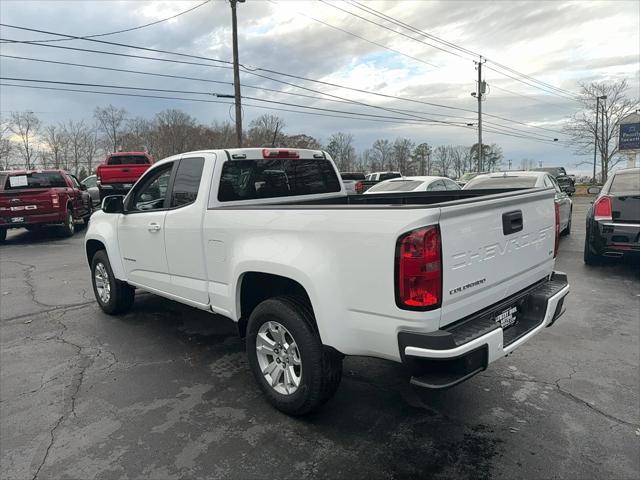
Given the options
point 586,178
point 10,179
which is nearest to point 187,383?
point 10,179

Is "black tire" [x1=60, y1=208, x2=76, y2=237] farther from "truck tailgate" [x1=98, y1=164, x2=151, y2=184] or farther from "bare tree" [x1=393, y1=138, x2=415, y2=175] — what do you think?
"bare tree" [x1=393, y1=138, x2=415, y2=175]

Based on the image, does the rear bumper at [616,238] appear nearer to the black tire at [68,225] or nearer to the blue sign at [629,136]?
the black tire at [68,225]

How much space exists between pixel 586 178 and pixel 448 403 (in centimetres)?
6909


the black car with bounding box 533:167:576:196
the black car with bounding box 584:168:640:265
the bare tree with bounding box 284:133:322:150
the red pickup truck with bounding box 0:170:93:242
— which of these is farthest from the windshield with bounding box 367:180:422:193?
the bare tree with bounding box 284:133:322:150

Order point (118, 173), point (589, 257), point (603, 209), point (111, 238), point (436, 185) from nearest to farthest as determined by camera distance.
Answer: point (111, 238)
point (603, 209)
point (589, 257)
point (436, 185)
point (118, 173)

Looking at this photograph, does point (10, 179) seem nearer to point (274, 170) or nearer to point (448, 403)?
point (274, 170)

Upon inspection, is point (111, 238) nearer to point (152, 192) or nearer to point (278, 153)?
point (152, 192)

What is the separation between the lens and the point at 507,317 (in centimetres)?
297

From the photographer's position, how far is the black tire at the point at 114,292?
18.0ft

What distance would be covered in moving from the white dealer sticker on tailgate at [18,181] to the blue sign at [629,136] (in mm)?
39109

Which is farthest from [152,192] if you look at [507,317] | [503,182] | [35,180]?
[35,180]

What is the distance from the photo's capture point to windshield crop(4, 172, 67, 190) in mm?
12148

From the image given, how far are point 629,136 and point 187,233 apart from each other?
133 feet

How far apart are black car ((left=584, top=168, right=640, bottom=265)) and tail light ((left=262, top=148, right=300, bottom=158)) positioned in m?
5.40
